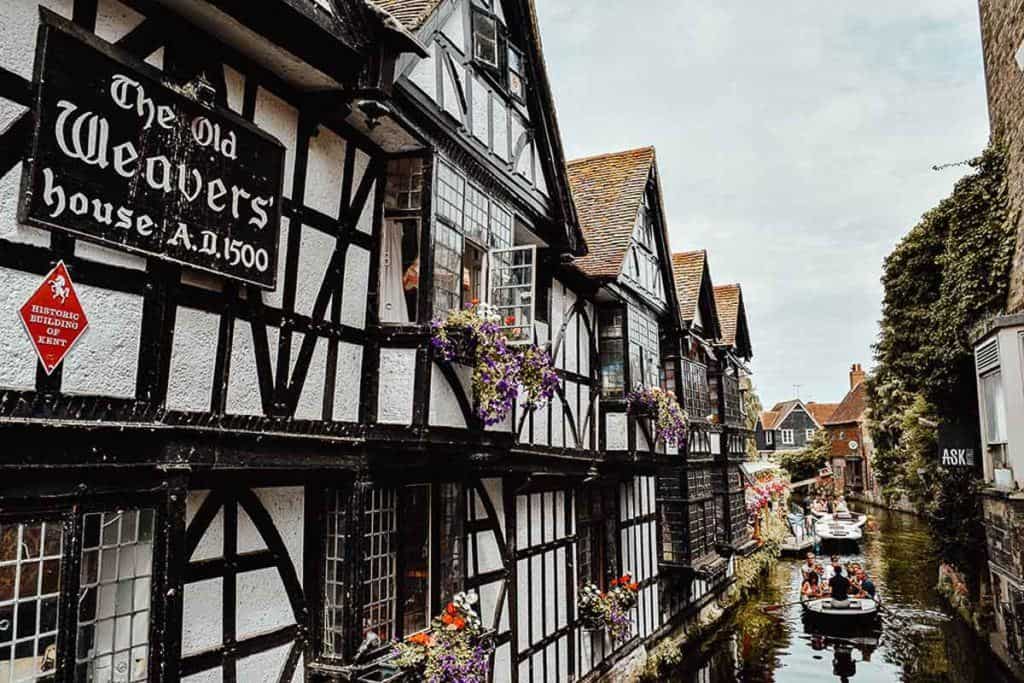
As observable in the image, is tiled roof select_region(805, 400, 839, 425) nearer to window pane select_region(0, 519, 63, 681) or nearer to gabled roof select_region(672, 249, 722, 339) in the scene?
gabled roof select_region(672, 249, 722, 339)

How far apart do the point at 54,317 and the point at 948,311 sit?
18566 millimetres

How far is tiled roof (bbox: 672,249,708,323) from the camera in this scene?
67.8 ft

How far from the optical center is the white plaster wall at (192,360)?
514 centimetres

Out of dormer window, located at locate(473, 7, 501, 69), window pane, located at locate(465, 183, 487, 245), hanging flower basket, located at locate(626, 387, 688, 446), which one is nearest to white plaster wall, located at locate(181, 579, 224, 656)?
window pane, located at locate(465, 183, 487, 245)

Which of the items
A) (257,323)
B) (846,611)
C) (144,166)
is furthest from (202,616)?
(846,611)

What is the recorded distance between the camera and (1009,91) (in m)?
15.7

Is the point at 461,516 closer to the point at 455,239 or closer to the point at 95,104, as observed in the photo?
the point at 455,239

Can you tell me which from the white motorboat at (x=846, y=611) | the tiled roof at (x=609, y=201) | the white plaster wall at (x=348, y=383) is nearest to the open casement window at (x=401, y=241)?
the white plaster wall at (x=348, y=383)

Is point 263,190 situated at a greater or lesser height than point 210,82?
lesser

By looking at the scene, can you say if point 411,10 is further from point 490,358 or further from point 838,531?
point 838,531

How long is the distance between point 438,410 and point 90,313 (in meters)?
3.59

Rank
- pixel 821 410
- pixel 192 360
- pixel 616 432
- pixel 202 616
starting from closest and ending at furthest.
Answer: pixel 192 360 < pixel 202 616 < pixel 616 432 < pixel 821 410

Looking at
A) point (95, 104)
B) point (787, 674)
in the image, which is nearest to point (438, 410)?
point (95, 104)

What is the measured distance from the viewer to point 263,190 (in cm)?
590
